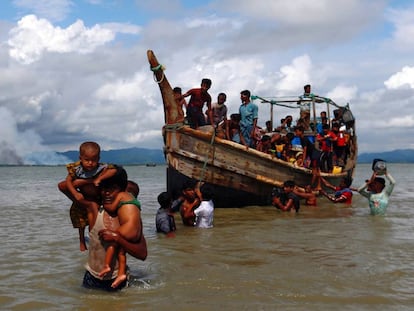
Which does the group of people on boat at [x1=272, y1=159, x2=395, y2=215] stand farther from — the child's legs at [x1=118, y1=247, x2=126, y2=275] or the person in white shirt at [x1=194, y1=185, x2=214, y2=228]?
the child's legs at [x1=118, y1=247, x2=126, y2=275]

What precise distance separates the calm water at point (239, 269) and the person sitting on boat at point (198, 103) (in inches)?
91.9

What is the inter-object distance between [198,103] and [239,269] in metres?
5.53

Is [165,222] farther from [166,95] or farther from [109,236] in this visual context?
[109,236]

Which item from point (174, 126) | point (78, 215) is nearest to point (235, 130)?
point (174, 126)


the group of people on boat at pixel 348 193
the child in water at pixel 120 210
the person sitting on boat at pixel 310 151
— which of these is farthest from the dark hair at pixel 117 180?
the person sitting on boat at pixel 310 151

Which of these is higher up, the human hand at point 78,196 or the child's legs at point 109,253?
the human hand at point 78,196

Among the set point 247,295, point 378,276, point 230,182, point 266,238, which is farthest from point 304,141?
point 247,295

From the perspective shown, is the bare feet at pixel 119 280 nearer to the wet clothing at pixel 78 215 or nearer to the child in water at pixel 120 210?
the child in water at pixel 120 210

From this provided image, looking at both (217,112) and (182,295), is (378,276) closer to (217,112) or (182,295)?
(182,295)

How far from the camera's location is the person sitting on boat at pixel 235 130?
11.0 metres

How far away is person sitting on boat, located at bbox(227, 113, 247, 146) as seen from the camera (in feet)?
36.0

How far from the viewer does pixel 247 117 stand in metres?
11.2

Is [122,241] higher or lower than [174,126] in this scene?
lower

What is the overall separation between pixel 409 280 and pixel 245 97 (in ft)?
23.0
